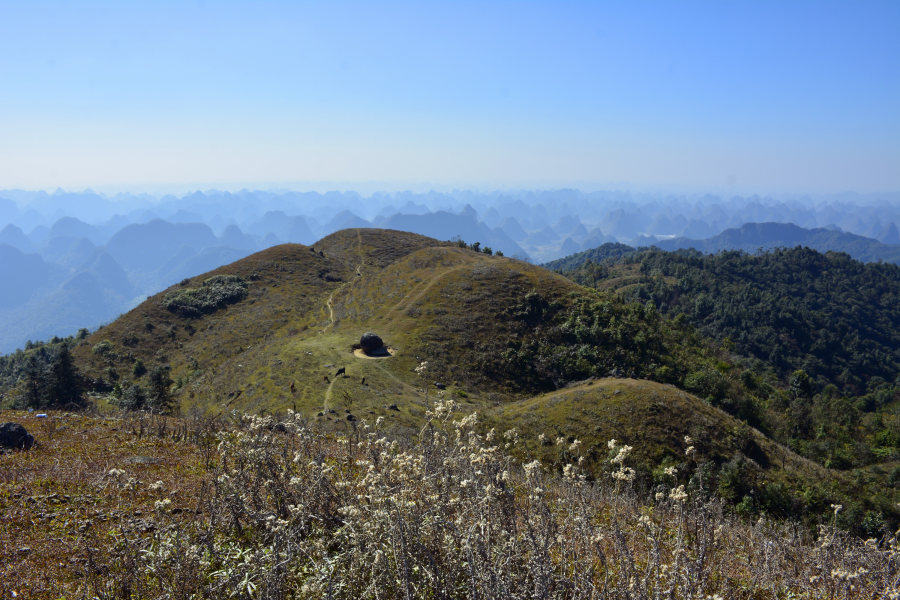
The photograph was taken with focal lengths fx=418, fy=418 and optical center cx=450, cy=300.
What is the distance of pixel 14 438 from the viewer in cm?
981

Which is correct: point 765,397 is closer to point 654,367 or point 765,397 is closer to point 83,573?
point 654,367

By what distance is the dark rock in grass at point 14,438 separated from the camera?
9.68 meters

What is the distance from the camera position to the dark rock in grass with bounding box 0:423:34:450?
9.68 m

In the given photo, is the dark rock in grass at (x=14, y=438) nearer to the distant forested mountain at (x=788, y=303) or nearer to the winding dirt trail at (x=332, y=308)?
the winding dirt trail at (x=332, y=308)

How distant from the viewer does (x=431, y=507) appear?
4574mm

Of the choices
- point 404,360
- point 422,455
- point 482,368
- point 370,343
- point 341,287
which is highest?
point 422,455


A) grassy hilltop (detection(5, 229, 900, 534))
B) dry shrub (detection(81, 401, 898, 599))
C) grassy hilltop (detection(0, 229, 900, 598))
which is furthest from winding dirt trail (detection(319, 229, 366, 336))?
dry shrub (detection(81, 401, 898, 599))

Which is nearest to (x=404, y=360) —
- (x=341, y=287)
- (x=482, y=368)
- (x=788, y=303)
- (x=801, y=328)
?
(x=482, y=368)

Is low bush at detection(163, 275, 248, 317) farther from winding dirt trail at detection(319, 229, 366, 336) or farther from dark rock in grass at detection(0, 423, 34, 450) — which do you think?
dark rock in grass at detection(0, 423, 34, 450)

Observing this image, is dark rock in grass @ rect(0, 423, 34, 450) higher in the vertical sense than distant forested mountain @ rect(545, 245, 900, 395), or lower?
higher

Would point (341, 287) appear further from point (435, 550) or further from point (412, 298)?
point (435, 550)

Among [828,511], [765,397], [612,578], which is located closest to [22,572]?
[612,578]

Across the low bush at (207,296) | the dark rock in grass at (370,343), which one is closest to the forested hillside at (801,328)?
the dark rock in grass at (370,343)

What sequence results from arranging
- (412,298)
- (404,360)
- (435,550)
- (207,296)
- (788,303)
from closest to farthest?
(435,550) < (404,360) < (412,298) < (207,296) < (788,303)
